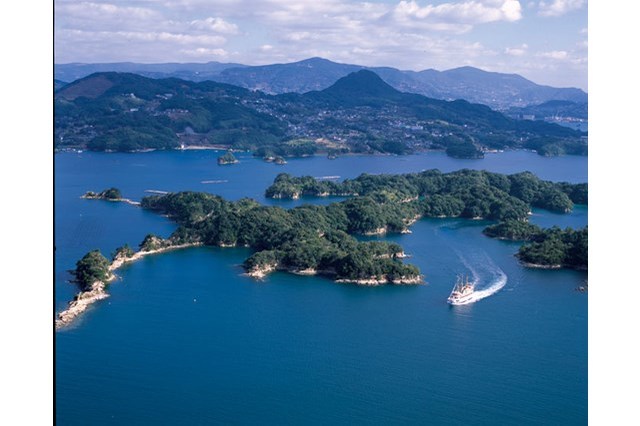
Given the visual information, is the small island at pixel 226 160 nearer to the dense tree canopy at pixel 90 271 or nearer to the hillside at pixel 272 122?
the hillside at pixel 272 122

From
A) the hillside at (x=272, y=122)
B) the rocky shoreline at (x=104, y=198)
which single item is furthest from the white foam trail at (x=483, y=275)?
the hillside at (x=272, y=122)

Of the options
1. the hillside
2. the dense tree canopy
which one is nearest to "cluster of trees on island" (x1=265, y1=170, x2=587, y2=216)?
the dense tree canopy

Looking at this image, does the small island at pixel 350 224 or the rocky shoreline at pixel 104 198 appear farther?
the rocky shoreline at pixel 104 198

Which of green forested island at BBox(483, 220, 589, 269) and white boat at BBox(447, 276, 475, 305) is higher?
green forested island at BBox(483, 220, 589, 269)

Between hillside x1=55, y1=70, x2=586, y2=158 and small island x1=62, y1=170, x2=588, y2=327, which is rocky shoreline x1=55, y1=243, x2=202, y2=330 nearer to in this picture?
small island x1=62, y1=170, x2=588, y2=327

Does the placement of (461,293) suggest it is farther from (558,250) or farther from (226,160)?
(226,160)
